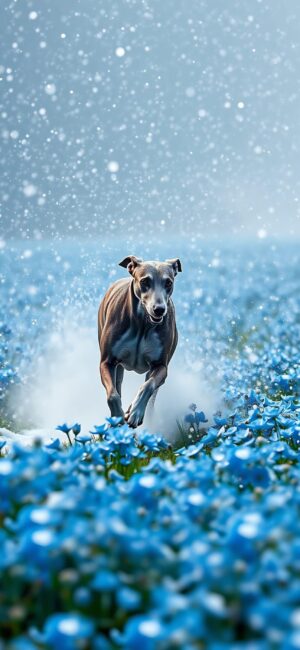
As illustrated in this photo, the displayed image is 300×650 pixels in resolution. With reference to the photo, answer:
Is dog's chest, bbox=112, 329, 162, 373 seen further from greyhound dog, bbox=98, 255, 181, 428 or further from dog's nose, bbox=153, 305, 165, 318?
dog's nose, bbox=153, 305, 165, 318

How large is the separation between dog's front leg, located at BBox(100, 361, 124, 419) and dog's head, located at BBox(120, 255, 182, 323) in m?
0.67

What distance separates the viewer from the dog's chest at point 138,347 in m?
6.93

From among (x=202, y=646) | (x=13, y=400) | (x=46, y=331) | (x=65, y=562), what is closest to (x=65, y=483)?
(x=65, y=562)

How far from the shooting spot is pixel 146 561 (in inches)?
76.9

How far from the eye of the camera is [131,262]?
739cm

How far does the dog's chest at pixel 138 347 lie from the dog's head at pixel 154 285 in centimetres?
26

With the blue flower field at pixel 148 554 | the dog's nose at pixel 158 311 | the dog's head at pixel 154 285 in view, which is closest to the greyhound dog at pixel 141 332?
the dog's head at pixel 154 285

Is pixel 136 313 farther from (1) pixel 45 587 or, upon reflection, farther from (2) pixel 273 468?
(1) pixel 45 587

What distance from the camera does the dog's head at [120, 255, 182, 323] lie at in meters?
6.54

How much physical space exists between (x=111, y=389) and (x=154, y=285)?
40.5 inches

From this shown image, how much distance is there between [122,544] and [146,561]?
0.29 ft

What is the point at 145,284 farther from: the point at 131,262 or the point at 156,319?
the point at 131,262

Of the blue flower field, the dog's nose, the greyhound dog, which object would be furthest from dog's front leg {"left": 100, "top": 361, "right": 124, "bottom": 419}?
Result: the blue flower field

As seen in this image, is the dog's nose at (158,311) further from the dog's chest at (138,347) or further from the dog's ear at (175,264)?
the dog's ear at (175,264)
